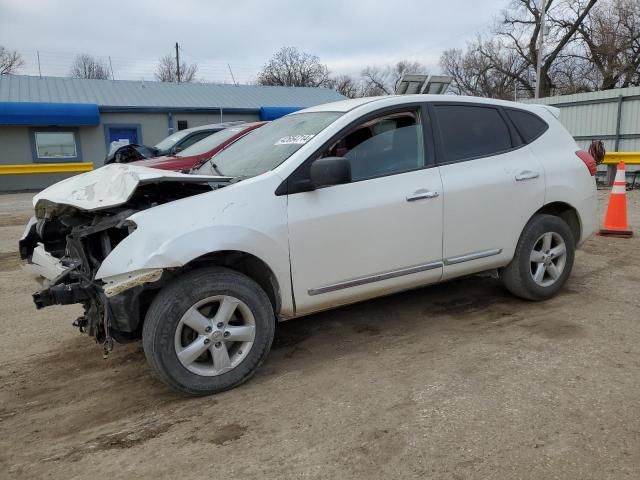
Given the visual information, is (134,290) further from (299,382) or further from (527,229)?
(527,229)

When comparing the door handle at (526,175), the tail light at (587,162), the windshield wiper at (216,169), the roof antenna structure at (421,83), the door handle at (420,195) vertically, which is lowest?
the door handle at (420,195)

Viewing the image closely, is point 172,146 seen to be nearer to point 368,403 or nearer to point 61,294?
point 61,294

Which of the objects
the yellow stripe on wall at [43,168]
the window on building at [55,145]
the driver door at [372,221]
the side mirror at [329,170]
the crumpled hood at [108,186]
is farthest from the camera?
the window on building at [55,145]

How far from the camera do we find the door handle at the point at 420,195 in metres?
3.87

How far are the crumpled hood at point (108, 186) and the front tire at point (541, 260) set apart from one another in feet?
8.72

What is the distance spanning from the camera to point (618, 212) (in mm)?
7582

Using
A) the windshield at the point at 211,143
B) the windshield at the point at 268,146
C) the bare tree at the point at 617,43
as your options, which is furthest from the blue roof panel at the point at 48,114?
the bare tree at the point at 617,43

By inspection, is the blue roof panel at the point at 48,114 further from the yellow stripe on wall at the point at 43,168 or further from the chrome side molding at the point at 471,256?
the chrome side molding at the point at 471,256

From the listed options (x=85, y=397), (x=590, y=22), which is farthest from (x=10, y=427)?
(x=590, y=22)

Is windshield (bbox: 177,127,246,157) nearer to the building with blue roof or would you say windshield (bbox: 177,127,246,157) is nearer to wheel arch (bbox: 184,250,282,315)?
wheel arch (bbox: 184,250,282,315)

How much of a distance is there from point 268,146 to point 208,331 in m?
1.59

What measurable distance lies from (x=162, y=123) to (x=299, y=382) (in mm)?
20950

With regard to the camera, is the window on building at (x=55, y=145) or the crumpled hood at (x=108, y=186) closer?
the crumpled hood at (x=108, y=186)

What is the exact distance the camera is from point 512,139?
4566 mm
